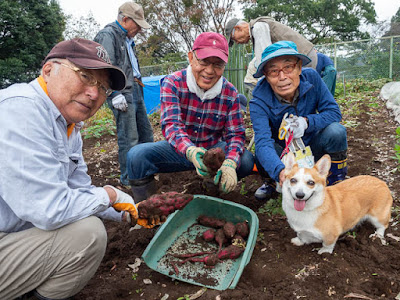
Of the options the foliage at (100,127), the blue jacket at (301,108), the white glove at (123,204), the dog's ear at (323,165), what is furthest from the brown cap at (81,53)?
the foliage at (100,127)

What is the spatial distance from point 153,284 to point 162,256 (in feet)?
0.93

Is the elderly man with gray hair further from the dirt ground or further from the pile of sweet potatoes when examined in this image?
the pile of sweet potatoes

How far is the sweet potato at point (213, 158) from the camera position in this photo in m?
2.37

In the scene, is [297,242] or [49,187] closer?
[49,187]

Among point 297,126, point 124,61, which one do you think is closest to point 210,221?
point 297,126

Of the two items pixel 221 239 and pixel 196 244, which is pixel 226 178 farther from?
pixel 196 244

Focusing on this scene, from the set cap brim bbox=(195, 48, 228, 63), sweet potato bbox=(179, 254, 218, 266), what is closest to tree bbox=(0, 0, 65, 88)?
cap brim bbox=(195, 48, 228, 63)

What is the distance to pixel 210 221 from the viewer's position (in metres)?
2.68

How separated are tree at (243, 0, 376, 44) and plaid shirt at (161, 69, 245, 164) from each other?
25096mm

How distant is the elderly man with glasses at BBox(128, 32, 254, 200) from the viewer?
2.66 meters

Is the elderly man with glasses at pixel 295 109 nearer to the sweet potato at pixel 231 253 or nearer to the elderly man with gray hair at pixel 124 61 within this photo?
the sweet potato at pixel 231 253

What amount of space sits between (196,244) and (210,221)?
0.24 meters

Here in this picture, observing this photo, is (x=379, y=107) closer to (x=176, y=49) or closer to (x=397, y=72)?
(x=397, y=72)

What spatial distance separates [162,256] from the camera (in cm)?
242
